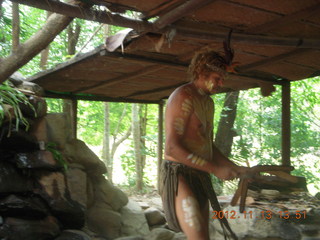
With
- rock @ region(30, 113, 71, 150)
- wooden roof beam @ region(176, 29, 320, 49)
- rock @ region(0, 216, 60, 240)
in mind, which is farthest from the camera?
rock @ region(30, 113, 71, 150)

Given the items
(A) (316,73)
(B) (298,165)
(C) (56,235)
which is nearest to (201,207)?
(C) (56,235)

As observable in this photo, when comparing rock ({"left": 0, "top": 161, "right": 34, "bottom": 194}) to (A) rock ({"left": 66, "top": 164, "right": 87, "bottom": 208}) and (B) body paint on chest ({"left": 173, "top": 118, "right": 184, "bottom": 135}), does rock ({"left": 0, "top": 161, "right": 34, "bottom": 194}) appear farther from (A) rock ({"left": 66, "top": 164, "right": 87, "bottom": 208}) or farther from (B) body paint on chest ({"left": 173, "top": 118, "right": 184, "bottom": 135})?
(B) body paint on chest ({"left": 173, "top": 118, "right": 184, "bottom": 135})

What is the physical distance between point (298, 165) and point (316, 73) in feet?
21.5

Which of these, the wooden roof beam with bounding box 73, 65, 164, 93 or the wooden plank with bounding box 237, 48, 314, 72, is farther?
the wooden roof beam with bounding box 73, 65, 164, 93

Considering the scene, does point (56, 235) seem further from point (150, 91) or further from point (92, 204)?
point (150, 91)

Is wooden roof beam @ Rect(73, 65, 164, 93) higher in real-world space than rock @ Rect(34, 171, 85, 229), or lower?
higher

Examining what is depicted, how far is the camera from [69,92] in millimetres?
6828

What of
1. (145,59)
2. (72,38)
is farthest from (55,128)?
(72,38)

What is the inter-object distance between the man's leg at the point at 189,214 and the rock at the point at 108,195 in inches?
168

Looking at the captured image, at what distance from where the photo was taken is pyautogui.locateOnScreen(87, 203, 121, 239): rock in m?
5.93

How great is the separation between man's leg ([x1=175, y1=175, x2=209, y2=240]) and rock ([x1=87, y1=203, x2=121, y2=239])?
12.4 ft

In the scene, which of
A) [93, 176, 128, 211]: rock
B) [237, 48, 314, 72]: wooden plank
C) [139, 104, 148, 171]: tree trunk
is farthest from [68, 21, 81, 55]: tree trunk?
[237, 48, 314, 72]: wooden plank

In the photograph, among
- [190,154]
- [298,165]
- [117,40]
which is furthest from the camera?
[298,165]

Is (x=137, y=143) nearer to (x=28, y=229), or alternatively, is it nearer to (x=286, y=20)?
(x=28, y=229)
